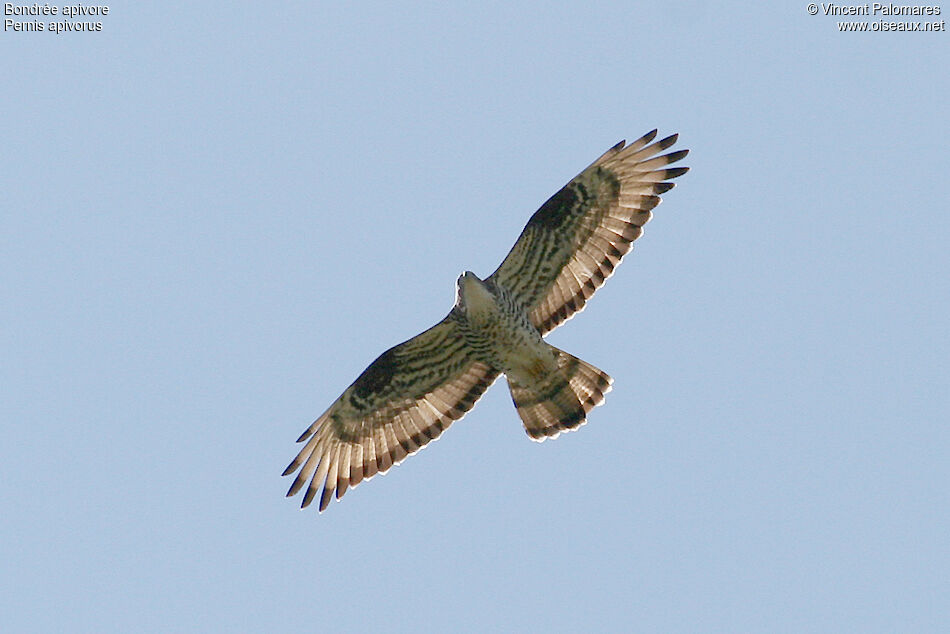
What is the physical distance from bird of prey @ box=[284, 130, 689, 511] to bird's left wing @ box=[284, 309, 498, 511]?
1cm

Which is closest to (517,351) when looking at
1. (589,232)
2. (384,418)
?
(589,232)

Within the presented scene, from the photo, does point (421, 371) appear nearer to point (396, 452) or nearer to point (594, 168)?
point (396, 452)

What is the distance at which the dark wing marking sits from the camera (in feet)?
52.8

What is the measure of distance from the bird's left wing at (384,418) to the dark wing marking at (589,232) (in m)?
0.99

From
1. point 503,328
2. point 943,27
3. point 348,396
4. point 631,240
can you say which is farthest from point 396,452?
point 943,27

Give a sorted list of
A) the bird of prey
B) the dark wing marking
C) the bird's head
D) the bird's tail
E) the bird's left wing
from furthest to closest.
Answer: the bird's left wing, the bird's tail, the dark wing marking, the bird of prey, the bird's head

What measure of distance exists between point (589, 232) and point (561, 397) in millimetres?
1707

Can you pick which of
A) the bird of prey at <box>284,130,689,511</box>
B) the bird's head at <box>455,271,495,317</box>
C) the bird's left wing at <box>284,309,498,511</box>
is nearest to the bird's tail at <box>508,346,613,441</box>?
the bird of prey at <box>284,130,689,511</box>

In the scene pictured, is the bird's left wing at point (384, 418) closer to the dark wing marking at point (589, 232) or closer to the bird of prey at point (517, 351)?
the bird of prey at point (517, 351)

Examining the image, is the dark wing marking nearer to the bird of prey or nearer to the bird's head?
the bird of prey

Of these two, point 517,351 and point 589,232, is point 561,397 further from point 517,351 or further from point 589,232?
point 589,232

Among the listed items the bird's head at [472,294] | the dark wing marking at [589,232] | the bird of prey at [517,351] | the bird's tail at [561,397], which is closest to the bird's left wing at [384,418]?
the bird of prey at [517,351]

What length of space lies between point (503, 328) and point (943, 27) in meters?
6.78

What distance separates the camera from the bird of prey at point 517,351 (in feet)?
52.0
